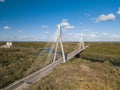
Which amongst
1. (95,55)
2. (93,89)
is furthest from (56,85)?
(95,55)

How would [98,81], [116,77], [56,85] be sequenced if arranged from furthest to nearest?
[116,77], [98,81], [56,85]

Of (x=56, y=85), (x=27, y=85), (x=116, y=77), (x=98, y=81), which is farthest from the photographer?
(x=116, y=77)

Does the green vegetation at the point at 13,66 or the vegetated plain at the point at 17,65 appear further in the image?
the vegetated plain at the point at 17,65

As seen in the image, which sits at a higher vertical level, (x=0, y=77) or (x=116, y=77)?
(x=0, y=77)

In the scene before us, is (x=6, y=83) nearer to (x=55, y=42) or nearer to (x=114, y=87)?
(x=55, y=42)

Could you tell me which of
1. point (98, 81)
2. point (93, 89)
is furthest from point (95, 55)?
point (93, 89)

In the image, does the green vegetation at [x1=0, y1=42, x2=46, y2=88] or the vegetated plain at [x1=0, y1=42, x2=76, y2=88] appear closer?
the green vegetation at [x1=0, y1=42, x2=46, y2=88]

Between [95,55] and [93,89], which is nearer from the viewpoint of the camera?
[93,89]

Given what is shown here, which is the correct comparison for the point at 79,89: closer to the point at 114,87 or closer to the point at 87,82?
the point at 87,82

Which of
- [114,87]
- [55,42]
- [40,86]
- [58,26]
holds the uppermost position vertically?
[58,26]

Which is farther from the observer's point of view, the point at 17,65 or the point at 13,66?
the point at 17,65
